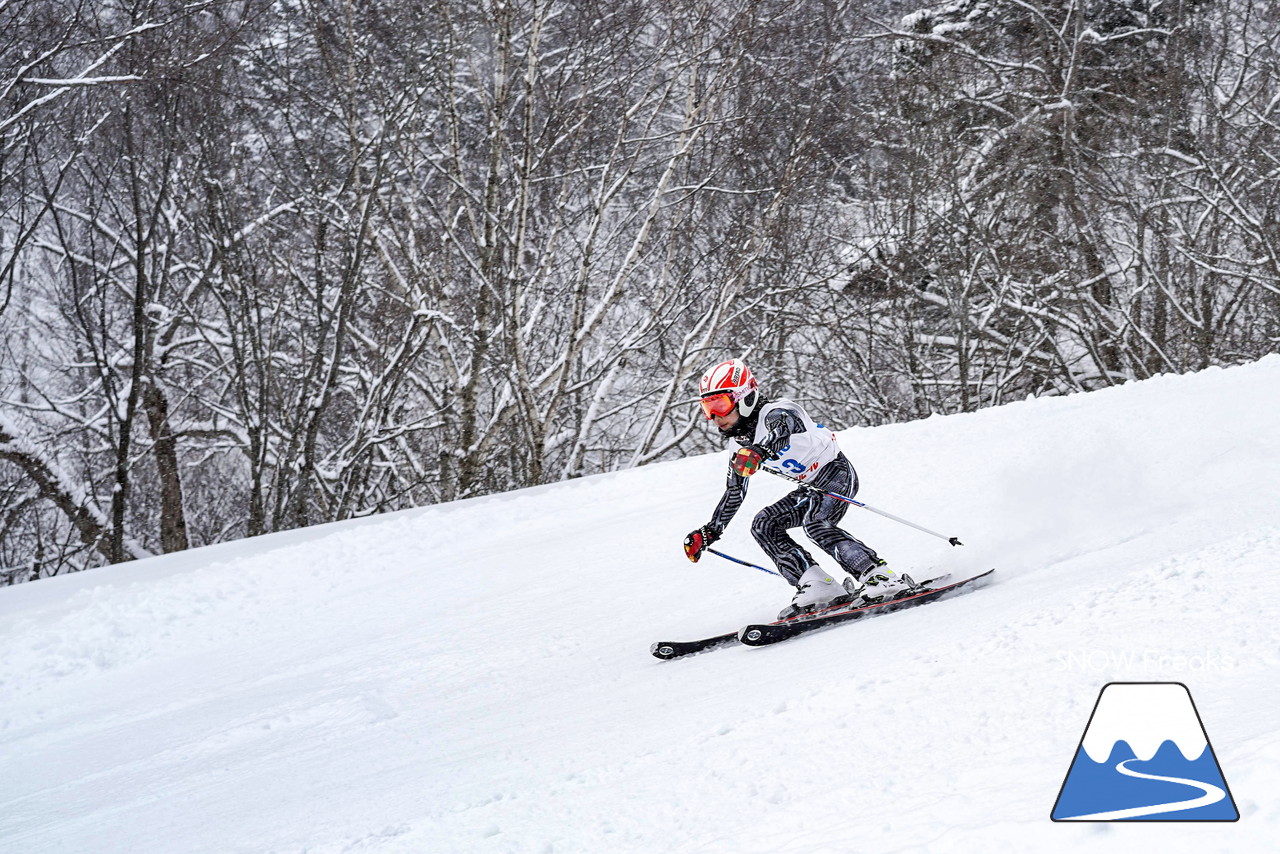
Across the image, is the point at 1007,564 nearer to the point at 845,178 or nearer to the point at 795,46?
the point at 795,46

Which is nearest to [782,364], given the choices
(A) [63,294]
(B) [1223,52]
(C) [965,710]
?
(B) [1223,52]

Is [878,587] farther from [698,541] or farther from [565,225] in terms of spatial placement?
[565,225]

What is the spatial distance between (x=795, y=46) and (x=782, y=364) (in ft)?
23.8

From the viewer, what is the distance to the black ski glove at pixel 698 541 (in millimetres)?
5340

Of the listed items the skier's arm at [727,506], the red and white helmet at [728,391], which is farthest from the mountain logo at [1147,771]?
the red and white helmet at [728,391]

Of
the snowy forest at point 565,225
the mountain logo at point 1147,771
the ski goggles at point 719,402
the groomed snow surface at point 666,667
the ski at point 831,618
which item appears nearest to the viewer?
the mountain logo at point 1147,771

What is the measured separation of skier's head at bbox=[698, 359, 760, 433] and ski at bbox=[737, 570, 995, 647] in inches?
45.6

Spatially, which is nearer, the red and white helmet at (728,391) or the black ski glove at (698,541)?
the black ski glove at (698,541)

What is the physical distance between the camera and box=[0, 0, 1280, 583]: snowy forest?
533 inches

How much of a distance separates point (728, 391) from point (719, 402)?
3.3 inches

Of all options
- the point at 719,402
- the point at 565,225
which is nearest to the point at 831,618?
the point at 719,402

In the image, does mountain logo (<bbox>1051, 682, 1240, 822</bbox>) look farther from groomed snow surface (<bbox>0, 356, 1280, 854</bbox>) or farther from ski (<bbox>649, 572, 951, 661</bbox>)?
ski (<bbox>649, 572, 951, 661</bbox>)

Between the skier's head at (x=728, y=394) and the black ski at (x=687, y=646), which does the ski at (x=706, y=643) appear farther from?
the skier's head at (x=728, y=394)

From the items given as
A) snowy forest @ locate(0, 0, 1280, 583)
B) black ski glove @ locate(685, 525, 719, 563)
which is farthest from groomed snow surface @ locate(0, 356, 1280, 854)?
snowy forest @ locate(0, 0, 1280, 583)
